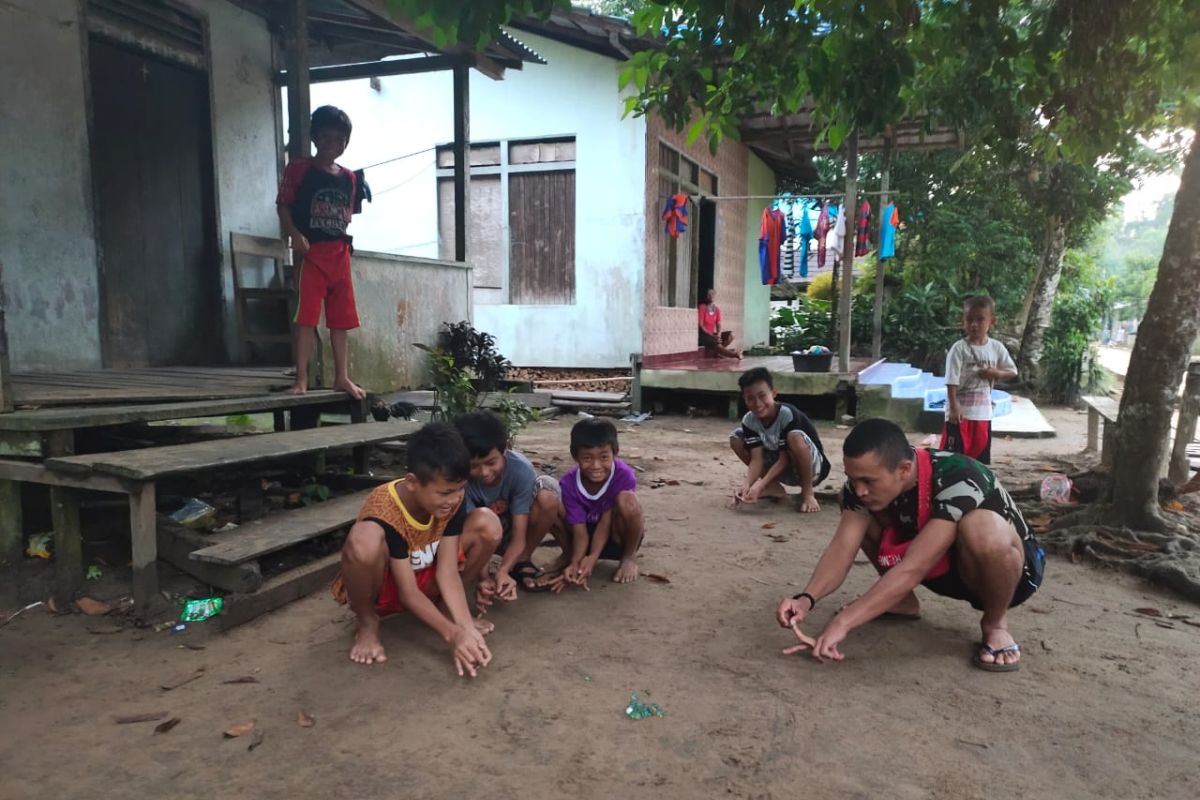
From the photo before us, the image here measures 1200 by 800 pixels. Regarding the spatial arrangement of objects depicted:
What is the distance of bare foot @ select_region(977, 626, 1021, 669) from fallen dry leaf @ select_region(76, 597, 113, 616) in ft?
11.1

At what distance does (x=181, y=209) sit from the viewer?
5871mm

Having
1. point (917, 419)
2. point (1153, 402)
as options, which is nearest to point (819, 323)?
point (917, 419)

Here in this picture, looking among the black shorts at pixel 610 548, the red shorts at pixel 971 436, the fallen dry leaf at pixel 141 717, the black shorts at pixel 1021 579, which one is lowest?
the fallen dry leaf at pixel 141 717

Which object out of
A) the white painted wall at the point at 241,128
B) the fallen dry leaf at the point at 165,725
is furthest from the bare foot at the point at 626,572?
the white painted wall at the point at 241,128

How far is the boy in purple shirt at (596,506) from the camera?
3338 mm

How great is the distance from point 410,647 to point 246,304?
4174mm

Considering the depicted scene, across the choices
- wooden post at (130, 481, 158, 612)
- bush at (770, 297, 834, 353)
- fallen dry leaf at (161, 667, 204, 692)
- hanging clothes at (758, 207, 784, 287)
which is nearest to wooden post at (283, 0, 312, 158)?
wooden post at (130, 481, 158, 612)

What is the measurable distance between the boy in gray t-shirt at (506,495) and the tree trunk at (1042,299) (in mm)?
11927

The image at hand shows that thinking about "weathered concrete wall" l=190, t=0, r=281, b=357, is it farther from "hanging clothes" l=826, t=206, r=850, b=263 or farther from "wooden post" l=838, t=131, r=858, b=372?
"hanging clothes" l=826, t=206, r=850, b=263

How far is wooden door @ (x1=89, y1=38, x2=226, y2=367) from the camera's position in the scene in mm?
5293

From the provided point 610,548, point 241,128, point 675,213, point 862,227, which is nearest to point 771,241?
point 862,227

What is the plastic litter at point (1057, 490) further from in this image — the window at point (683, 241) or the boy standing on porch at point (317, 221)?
the window at point (683, 241)

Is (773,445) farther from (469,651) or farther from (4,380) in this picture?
(4,380)

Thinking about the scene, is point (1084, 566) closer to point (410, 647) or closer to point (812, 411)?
point (410, 647)
